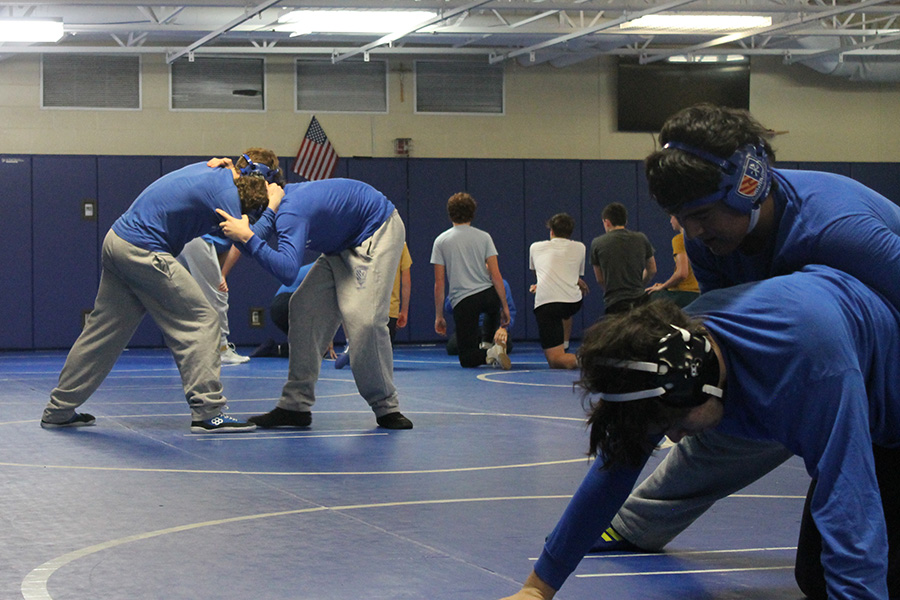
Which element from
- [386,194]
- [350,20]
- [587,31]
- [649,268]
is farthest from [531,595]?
[386,194]

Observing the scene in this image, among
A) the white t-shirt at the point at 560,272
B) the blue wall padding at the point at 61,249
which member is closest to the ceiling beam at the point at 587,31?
the white t-shirt at the point at 560,272

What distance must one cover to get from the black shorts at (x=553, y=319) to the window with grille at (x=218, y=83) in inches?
267

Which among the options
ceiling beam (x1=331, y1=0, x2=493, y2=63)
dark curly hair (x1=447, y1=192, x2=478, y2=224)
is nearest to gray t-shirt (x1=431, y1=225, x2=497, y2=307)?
dark curly hair (x1=447, y1=192, x2=478, y2=224)

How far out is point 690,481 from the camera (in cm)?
314

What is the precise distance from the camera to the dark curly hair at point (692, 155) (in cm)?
242

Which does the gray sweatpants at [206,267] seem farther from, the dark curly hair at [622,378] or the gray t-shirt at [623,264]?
the dark curly hair at [622,378]

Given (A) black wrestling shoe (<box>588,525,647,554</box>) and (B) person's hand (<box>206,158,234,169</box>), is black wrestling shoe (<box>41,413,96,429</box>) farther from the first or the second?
(A) black wrestling shoe (<box>588,525,647,554</box>)

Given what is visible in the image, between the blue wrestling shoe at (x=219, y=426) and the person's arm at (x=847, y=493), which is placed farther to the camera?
the blue wrestling shoe at (x=219, y=426)

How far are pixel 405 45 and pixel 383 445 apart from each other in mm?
11570

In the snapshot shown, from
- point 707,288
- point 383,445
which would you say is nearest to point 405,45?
point 383,445

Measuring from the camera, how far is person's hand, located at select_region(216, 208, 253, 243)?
566 centimetres

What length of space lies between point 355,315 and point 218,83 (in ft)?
35.3

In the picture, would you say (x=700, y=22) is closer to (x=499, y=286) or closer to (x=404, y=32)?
(x=404, y=32)

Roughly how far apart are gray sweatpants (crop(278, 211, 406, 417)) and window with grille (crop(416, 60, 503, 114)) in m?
10.4
